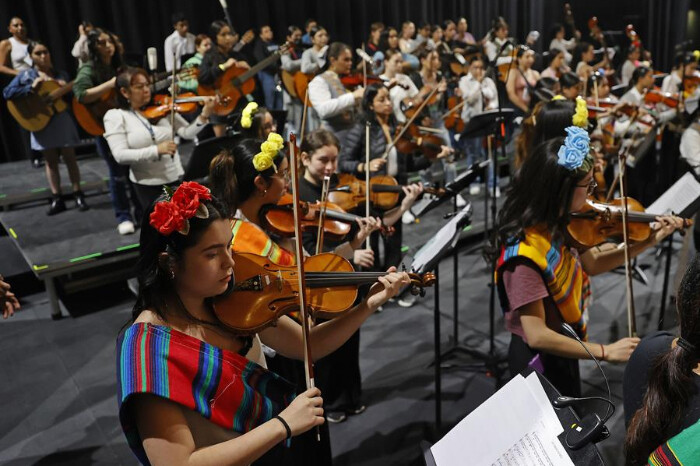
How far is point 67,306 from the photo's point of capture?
14.5 ft

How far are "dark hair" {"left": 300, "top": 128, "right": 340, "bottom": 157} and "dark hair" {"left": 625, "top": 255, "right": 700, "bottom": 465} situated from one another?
6.93 feet

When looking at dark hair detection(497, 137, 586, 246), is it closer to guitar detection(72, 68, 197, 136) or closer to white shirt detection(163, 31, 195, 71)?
guitar detection(72, 68, 197, 136)

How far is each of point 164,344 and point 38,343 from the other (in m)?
3.08

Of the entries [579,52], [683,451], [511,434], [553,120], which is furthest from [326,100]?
[579,52]

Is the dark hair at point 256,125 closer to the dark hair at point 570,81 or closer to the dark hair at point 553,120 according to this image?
the dark hair at point 553,120

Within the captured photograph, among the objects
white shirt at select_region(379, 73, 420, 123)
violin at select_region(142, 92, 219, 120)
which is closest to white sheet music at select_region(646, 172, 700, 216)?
white shirt at select_region(379, 73, 420, 123)

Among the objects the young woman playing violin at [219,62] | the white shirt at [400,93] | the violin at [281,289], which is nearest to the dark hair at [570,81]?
the white shirt at [400,93]

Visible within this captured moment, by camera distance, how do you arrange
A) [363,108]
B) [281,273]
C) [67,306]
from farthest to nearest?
[67,306]
[363,108]
[281,273]

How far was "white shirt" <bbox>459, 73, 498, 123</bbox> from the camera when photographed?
21.2 ft

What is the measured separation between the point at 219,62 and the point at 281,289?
4835 millimetres

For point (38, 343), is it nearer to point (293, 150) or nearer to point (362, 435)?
point (362, 435)

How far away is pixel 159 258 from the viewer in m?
1.41

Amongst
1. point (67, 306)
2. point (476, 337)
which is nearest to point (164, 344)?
point (476, 337)

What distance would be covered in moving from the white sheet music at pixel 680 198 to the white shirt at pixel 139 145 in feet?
10.2
